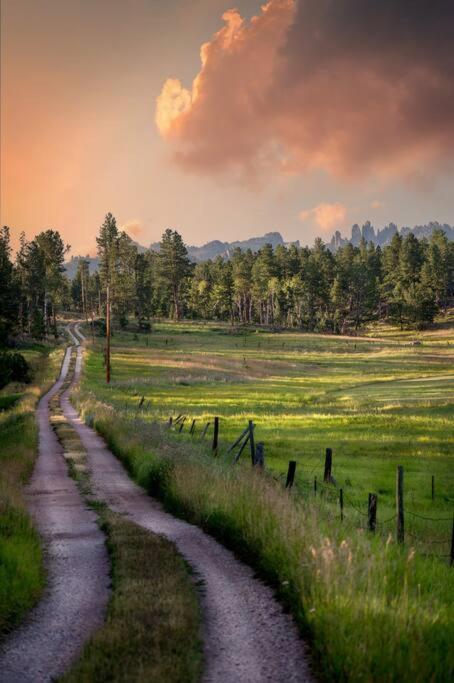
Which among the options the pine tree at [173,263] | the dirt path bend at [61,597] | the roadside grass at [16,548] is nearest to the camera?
the dirt path bend at [61,597]

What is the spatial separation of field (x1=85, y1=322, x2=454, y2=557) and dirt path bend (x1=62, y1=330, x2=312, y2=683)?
13.5ft

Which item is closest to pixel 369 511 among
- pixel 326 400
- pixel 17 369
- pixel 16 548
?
pixel 16 548

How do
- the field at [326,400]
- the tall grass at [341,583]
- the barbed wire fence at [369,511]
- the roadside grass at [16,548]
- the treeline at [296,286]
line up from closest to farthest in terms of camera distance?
the tall grass at [341,583]
the roadside grass at [16,548]
the barbed wire fence at [369,511]
the field at [326,400]
the treeline at [296,286]

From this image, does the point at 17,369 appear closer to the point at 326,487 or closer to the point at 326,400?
the point at 326,400

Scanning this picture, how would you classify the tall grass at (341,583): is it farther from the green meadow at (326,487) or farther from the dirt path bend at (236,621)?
the dirt path bend at (236,621)

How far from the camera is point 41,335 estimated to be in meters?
103

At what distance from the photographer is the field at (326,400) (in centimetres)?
2238

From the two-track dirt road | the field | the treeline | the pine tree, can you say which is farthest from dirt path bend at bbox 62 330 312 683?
the pine tree

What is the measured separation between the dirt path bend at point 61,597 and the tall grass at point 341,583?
2.74 meters

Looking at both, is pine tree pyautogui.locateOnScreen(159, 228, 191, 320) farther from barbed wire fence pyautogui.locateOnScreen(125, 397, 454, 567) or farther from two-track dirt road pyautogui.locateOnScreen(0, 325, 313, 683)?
two-track dirt road pyautogui.locateOnScreen(0, 325, 313, 683)

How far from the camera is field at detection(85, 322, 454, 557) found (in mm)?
22375

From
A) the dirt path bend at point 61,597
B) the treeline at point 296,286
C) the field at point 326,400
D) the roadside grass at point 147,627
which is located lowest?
the field at point 326,400

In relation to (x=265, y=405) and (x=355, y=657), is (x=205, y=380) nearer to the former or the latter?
(x=265, y=405)

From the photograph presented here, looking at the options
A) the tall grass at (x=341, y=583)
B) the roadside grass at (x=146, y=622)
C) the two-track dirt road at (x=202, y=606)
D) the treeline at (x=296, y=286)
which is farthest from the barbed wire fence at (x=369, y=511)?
the treeline at (x=296, y=286)
